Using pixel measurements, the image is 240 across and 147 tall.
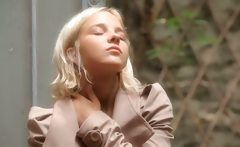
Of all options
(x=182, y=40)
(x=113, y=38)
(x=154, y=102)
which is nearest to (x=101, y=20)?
(x=113, y=38)

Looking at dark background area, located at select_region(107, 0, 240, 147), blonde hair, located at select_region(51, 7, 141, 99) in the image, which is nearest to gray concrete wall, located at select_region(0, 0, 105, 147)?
dark background area, located at select_region(107, 0, 240, 147)

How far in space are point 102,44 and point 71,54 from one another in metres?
0.06

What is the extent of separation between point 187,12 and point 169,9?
1.8 inches

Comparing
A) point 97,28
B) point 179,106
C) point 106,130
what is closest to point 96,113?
point 106,130

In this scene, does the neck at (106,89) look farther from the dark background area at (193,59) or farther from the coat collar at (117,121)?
the dark background area at (193,59)

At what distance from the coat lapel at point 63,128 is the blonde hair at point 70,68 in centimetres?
3

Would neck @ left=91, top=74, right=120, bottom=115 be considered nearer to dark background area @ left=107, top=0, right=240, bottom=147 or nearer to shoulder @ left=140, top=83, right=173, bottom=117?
shoulder @ left=140, top=83, right=173, bottom=117

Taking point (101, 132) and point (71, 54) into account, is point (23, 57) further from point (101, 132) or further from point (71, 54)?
point (101, 132)

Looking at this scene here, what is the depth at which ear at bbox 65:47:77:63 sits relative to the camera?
3.25ft

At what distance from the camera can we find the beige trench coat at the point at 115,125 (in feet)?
2.98

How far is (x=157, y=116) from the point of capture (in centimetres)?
97

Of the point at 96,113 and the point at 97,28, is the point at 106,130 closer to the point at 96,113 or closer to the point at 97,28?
the point at 96,113

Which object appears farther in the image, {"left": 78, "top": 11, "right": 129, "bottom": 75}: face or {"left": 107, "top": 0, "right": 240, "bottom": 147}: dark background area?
{"left": 107, "top": 0, "right": 240, "bottom": 147}: dark background area

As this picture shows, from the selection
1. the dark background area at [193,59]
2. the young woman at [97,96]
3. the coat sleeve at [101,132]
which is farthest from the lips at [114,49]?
the dark background area at [193,59]
